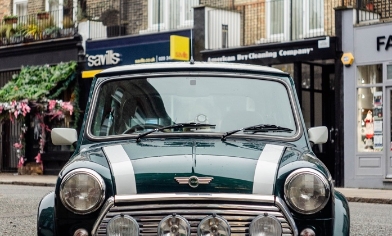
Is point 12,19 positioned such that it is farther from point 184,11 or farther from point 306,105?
point 306,105

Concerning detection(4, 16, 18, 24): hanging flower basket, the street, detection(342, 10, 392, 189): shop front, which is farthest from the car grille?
detection(4, 16, 18, 24): hanging flower basket

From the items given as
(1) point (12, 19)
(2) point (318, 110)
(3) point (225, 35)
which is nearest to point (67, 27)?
(1) point (12, 19)

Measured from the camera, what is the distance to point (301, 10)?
78.5ft

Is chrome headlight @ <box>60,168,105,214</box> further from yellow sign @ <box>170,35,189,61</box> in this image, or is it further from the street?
yellow sign @ <box>170,35,189,61</box>

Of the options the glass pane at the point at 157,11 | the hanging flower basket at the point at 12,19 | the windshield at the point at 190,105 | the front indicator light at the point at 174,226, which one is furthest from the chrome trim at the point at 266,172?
the hanging flower basket at the point at 12,19

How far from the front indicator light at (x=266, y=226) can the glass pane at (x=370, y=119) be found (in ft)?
58.3

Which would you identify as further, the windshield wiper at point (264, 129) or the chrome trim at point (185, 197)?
the windshield wiper at point (264, 129)

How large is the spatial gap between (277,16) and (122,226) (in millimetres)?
20604

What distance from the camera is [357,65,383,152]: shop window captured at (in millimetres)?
21984

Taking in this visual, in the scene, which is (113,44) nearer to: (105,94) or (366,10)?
(366,10)

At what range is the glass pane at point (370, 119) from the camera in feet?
72.1

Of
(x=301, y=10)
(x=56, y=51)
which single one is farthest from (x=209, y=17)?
(x=56, y=51)

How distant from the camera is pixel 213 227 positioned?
4562 millimetres

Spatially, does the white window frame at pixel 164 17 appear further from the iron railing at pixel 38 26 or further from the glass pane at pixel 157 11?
the iron railing at pixel 38 26
